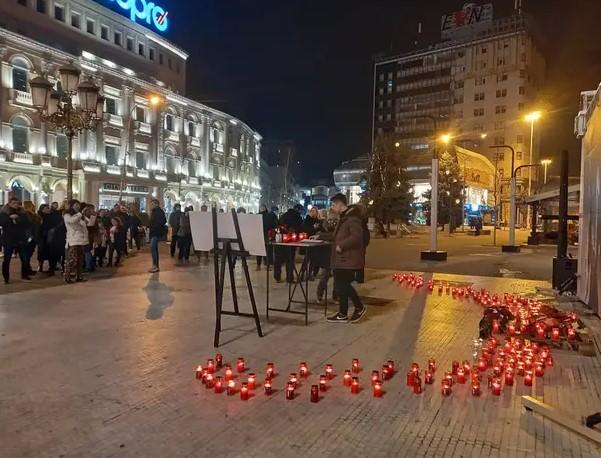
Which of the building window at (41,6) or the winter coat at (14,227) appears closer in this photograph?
the winter coat at (14,227)

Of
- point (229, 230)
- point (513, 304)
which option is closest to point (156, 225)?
point (229, 230)

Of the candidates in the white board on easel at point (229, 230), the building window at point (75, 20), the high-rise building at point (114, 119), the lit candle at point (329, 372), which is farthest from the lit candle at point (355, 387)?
the building window at point (75, 20)

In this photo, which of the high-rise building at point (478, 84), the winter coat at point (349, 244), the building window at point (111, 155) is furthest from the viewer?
the high-rise building at point (478, 84)

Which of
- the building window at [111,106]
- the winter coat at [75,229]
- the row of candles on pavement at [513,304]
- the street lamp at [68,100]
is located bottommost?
the row of candles on pavement at [513,304]

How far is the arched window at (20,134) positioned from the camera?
129ft

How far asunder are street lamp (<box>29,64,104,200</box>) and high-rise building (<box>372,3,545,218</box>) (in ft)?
240

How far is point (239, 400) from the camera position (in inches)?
192

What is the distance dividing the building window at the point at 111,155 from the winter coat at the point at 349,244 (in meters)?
44.8

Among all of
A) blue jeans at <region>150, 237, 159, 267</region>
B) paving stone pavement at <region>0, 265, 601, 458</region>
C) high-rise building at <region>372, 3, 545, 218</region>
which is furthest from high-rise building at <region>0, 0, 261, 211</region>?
high-rise building at <region>372, 3, 545, 218</region>

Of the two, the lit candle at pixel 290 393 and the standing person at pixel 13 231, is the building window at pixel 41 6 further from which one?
the lit candle at pixel 290 393

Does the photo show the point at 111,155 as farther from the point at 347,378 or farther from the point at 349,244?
the point at 347,378

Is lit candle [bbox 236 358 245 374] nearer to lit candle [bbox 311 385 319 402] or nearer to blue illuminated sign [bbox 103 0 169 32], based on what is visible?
lit candle [bbox 311 385 319 402]

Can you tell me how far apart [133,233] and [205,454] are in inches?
666

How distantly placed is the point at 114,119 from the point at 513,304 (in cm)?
4681
